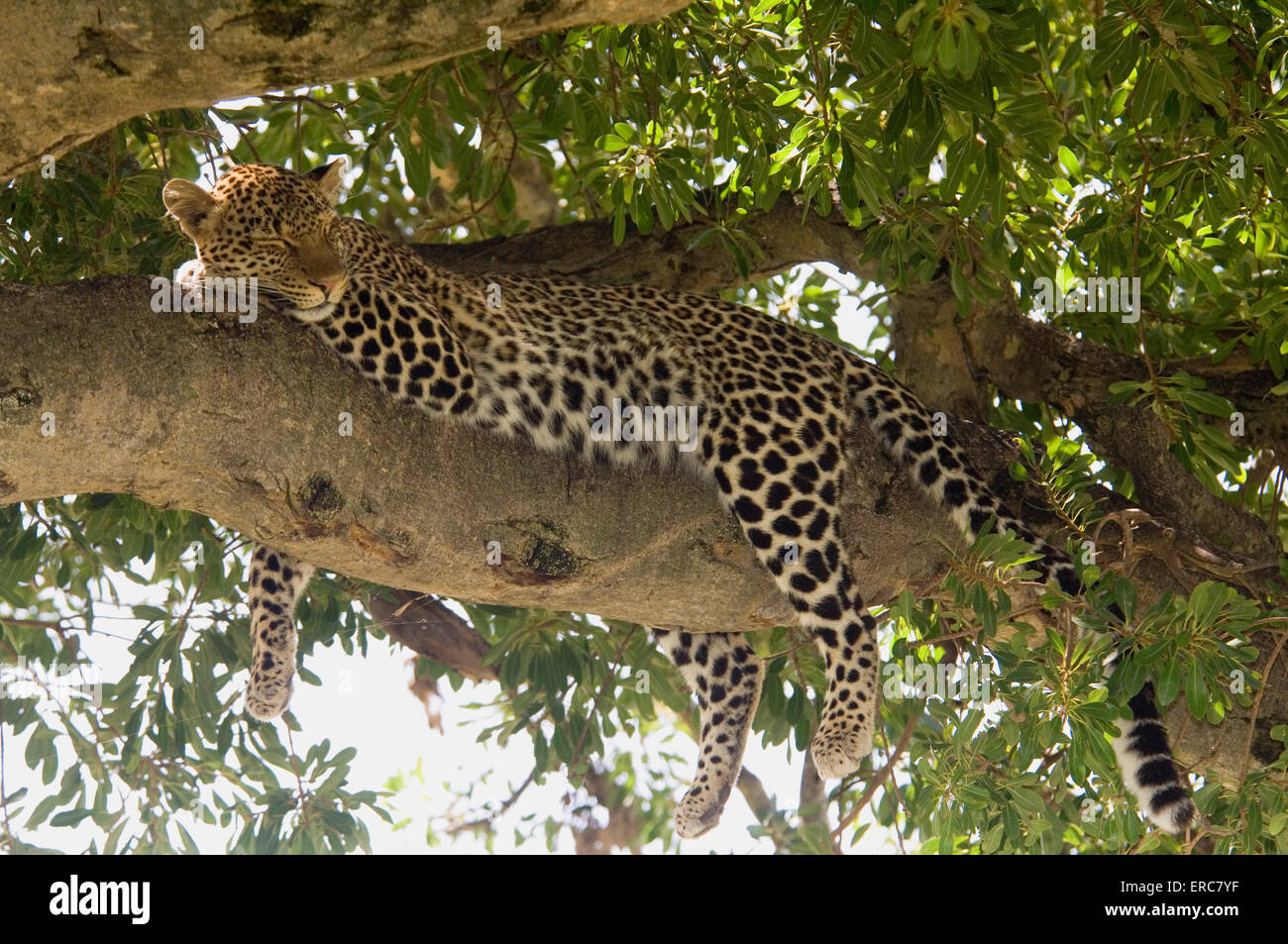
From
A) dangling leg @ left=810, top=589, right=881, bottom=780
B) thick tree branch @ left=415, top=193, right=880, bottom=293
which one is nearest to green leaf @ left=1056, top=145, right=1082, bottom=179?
thick tree branch @ left=415, top=193, right=880, bottom=293

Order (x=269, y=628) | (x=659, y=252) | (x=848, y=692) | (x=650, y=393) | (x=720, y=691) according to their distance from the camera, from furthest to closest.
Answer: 1. (x=659, y=252)
2. (x=720, y=691)
3. (x=650, y=393)
4. (x=269, y=628)
5. (x=848, y=692)

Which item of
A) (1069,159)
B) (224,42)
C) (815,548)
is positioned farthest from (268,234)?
(1069,159)

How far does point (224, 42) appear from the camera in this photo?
383 centimetres

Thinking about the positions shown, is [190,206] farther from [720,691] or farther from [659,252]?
[720,691]

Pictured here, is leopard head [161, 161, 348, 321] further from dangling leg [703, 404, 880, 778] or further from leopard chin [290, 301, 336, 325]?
dangling leg [703, 404, 880, 778]

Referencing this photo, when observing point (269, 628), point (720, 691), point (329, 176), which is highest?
point (329, 176)

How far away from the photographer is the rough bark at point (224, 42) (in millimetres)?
3799

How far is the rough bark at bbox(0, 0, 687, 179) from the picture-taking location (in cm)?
380

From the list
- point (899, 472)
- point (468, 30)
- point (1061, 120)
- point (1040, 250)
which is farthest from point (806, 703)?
point (468, 30)

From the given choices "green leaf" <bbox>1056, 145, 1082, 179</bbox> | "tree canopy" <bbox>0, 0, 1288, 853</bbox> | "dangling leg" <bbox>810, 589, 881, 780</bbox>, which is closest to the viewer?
"tree canopy" <bbox>0, 0, 1288, 853</bbox>

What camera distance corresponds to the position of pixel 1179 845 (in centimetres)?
593

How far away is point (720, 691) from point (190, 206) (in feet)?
12.0

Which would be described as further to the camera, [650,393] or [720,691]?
[720,691]

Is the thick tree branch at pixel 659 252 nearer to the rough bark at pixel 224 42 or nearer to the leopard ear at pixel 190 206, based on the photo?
the leopard ear at pixel 190 206
